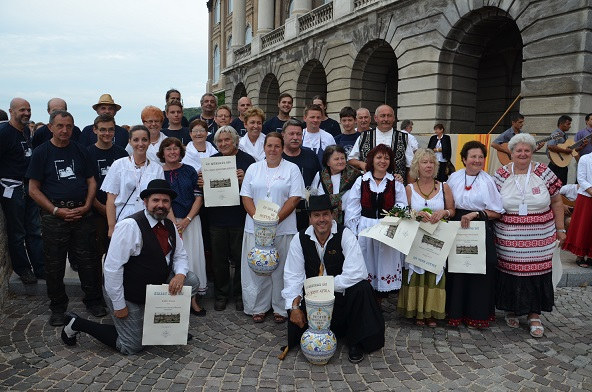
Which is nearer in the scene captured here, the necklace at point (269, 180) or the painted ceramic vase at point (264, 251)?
the painted ceramic vase at point (264, 251)

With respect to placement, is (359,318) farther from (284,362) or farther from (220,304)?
(220,304)

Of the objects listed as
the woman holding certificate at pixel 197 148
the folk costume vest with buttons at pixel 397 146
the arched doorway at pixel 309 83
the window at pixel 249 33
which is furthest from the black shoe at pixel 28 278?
the window at pixel 249 33

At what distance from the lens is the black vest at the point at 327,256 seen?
185 inches

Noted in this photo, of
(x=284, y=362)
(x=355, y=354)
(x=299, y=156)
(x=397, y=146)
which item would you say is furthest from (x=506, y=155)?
(x=284, y=362)

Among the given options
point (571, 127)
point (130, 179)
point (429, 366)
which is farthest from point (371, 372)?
point (571, 127)

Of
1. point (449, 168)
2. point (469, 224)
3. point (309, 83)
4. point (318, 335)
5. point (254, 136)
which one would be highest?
point (309, 83)

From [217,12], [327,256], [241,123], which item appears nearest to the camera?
[327,256]

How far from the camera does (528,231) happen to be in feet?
16.6

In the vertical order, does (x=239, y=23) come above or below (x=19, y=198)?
above

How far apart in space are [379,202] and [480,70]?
14.9 m

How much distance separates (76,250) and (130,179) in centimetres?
110

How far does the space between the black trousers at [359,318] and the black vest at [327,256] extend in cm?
28

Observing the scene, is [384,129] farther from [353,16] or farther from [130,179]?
[353,16]

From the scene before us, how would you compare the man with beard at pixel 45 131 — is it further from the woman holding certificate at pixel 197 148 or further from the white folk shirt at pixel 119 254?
the white folk shirt at pixel 119 254
